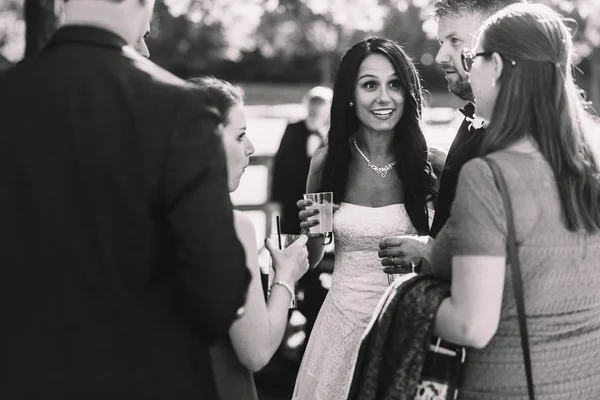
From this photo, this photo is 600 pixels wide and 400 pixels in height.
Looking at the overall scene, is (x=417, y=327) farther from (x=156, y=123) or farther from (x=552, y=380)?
(x=156, y=123)

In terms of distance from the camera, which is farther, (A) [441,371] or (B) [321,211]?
(B) [321,211]

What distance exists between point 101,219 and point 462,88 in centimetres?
216

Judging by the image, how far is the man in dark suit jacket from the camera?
1975mm

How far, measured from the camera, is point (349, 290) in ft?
13.3

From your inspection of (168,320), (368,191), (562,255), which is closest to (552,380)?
(562,255)

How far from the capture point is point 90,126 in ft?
6.46

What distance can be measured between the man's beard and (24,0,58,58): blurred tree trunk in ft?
10.1

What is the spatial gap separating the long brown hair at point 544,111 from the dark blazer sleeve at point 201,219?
0.86 metres

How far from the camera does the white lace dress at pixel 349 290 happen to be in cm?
392

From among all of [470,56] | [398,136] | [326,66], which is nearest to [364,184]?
[398,136]

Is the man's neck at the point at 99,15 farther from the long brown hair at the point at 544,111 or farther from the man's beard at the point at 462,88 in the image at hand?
the man's beard at the point at 462,88

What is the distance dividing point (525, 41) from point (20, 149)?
4.83 ft

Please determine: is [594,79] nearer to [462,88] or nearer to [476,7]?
[476,7]

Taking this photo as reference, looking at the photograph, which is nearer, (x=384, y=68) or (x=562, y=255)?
(x=562, y=255)
